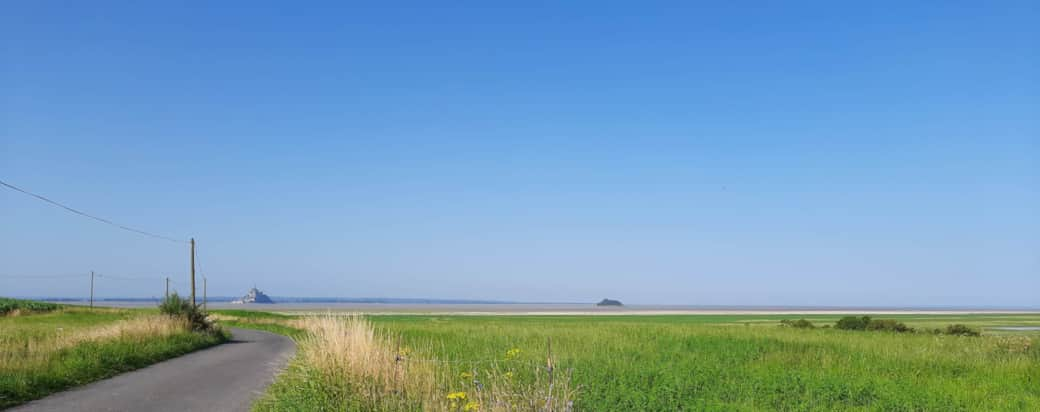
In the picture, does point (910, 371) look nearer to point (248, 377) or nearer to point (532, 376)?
point (532, 376)

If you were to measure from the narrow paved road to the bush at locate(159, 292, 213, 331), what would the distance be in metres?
10.5

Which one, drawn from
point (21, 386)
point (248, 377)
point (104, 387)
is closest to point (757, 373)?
point (248, 377)

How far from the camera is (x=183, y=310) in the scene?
35094 mm

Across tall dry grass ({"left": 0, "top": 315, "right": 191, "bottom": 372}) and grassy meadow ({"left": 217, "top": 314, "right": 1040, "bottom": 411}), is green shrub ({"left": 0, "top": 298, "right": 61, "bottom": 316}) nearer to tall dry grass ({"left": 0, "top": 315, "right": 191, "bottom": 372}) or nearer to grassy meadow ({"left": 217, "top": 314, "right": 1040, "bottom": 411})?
tall dry grass ({"left": 0, "top": 315, "right": 191, "bottom": 372})

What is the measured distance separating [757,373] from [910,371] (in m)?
5.32

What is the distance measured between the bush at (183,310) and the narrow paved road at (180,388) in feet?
34.6

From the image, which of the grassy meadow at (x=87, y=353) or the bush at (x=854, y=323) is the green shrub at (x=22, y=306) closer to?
the grassy meadow at (x=87, y=353)

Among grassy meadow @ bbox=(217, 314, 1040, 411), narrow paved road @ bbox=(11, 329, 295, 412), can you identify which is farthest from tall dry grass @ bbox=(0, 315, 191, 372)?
grassy meadow @ bbox=(217, 314, 1040, 411)

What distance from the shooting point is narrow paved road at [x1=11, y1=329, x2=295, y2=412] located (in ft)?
46.9

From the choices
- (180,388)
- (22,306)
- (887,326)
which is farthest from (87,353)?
(22,306)

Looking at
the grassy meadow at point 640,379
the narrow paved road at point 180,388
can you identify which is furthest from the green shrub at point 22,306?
the grassy meadow at point 640,379

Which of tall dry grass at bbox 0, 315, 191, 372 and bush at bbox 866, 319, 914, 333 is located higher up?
tall dry grass at bbox 0, 315, 191, 372

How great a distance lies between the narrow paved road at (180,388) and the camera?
14.3m

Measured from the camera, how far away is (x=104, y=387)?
1717cm
